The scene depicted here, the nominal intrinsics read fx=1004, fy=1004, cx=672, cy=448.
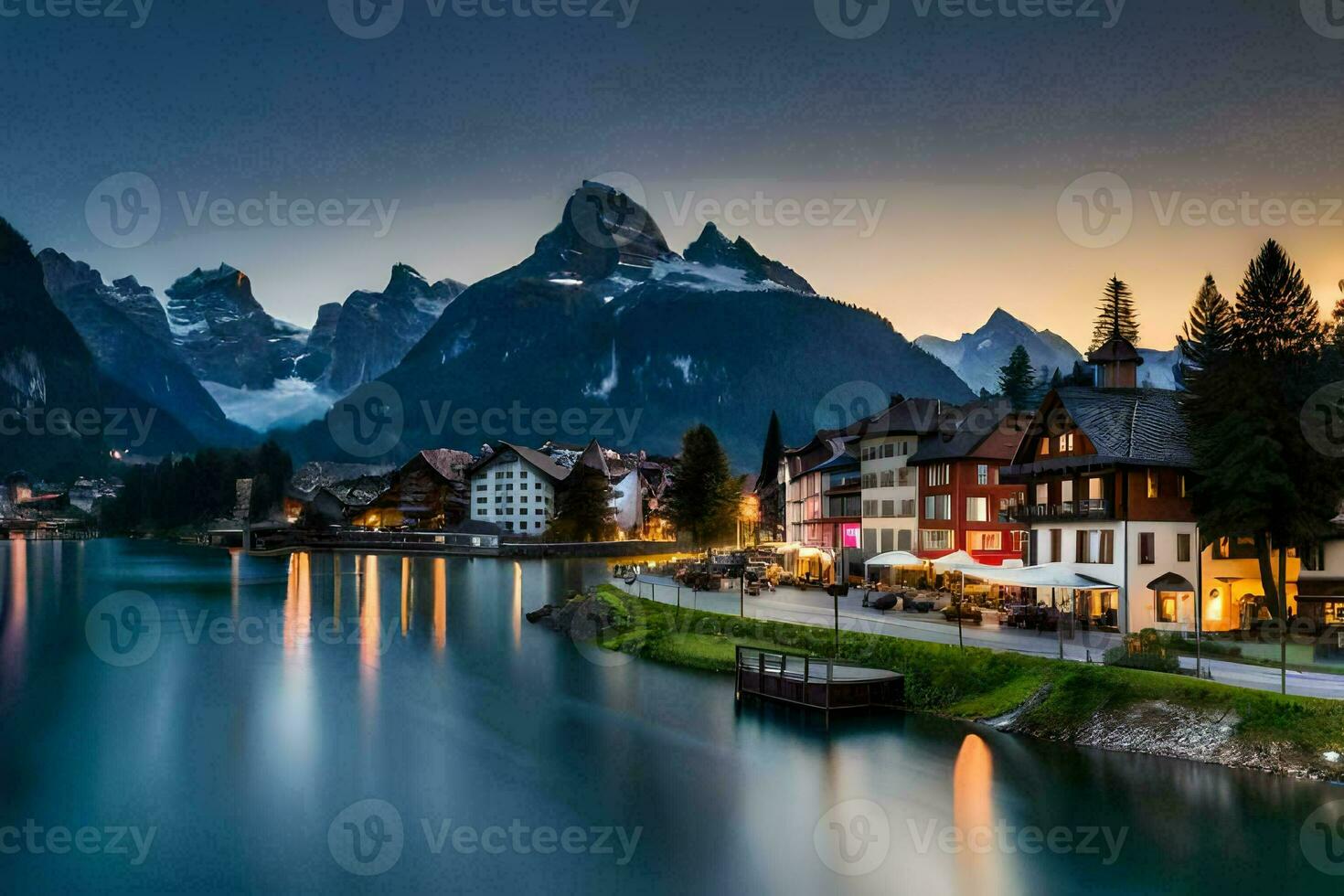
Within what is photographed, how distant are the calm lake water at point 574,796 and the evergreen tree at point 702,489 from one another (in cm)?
5940

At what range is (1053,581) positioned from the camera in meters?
40.2

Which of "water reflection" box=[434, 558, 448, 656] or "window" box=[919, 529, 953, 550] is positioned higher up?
"window" box=[919, 529, 953, 550]

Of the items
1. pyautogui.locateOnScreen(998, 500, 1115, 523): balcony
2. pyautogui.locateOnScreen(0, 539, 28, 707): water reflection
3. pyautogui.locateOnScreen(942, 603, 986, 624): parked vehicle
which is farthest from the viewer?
pyautogui.locateOnScreen(0, 539, 28, 707): water reflection

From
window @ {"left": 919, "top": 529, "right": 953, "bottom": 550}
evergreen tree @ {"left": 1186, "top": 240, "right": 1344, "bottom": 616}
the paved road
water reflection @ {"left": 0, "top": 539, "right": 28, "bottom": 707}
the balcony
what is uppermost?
evergreen tree @ {"left": 1186, "top": 240, "right": 1344, "bottom": 616}

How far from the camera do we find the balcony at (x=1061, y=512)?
145 ft

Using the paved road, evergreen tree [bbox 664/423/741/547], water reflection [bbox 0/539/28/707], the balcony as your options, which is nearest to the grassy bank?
the paved road

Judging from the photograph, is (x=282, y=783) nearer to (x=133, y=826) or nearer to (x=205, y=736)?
(x=133, y=826)

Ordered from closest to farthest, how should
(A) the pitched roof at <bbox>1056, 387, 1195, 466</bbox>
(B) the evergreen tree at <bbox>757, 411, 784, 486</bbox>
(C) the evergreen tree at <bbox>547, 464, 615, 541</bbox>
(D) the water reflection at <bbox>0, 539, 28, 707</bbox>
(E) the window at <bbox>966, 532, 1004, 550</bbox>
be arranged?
(A) the pitched roof at <bbox>1056, 387, 1195, 466</bbox>
(D) the water reflection at <bbox>0, 539, 28, 707</bbox>
(E) the window at <bbox>966, 532, 1004, 550</bbox>
(B) the evergreen tree at <bbox>757, 411, 784, 486</bbox>
(C) the evergreen tree at <bbox>547, 464, 615, 541</bbox>

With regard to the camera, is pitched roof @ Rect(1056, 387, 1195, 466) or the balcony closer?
pitched roof @ Rect(1056, 387, 1195, 466)

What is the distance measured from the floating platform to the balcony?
13967 millimetres

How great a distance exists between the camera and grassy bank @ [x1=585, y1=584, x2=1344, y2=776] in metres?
26.8

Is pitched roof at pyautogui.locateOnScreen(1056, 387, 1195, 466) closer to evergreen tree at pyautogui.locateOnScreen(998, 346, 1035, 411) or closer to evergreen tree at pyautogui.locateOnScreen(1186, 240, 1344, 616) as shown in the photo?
evergreen tree at pyautogui.locateOnScreen(1186, 240, 1344, 616)

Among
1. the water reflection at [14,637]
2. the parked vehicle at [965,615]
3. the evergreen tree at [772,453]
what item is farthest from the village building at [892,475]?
the evergreen tree at [772,453]

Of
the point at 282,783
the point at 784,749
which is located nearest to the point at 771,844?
the point at 784,749
